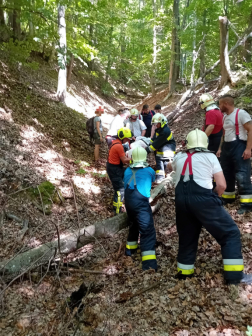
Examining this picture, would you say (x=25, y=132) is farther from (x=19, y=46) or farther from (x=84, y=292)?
(x=84, y=292)

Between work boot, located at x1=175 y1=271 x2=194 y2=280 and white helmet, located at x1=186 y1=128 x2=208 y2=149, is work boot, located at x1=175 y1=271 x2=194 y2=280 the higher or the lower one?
the lower one

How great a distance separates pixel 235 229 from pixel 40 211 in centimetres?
397

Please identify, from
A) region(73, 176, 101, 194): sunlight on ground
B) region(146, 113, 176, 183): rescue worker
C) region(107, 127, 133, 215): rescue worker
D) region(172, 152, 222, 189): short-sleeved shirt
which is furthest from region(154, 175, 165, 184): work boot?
region(172, 152, 222, 189): short-sleeved shirt

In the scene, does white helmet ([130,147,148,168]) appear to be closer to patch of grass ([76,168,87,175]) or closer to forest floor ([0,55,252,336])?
forest floor ([0,55,252,336])

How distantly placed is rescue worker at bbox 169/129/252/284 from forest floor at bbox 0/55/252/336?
1.11 feet

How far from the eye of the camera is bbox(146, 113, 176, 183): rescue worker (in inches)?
262

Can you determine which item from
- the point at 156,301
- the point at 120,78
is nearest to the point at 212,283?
the point at 156,301

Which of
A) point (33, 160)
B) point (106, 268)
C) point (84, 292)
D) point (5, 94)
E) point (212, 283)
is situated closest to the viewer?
point (84, 292)

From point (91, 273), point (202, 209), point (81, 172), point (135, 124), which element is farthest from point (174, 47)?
point (91, 273)

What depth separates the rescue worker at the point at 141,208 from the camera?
3.98m

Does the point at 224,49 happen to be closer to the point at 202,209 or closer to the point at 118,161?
the point at 118,161

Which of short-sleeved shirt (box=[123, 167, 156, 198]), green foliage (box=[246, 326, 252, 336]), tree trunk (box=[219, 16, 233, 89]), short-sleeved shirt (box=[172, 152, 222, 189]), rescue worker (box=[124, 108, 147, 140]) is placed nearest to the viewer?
green foliage (box=[246, 326, 252, 336])

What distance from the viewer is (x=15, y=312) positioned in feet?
10.5

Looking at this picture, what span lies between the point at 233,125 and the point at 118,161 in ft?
8.78
